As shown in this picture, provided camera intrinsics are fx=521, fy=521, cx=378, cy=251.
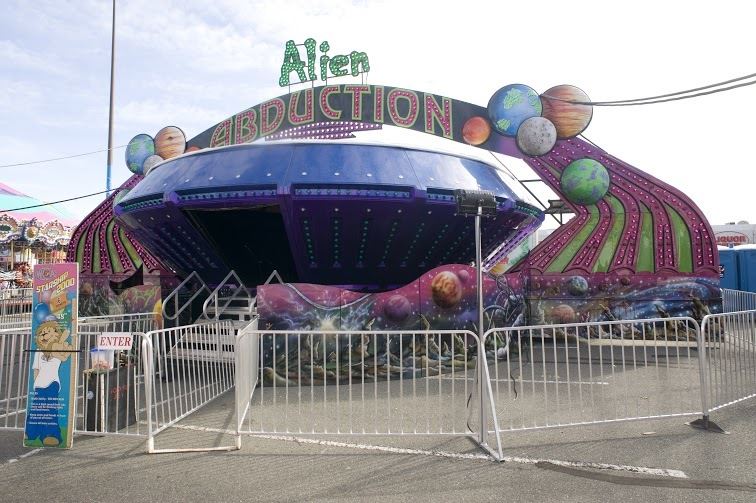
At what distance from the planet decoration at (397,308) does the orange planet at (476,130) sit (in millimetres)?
7166

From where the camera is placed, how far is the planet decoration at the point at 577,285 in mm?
12164

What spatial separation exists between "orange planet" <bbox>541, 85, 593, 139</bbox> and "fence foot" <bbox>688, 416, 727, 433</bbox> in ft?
29.9

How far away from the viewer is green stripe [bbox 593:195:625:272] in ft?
40.1

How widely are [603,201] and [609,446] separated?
30.0ft

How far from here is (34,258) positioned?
29.7 meters

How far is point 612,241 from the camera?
12281 millimetres

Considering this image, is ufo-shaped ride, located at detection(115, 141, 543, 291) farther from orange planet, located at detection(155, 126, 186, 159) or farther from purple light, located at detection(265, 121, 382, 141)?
orange planet, located at detection(155, 126, 186, 159)

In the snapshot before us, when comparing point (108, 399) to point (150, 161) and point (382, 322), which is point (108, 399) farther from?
point (150, 161)

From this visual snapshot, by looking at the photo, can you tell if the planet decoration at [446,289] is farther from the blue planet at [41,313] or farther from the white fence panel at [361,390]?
the blue planet at [41,313]

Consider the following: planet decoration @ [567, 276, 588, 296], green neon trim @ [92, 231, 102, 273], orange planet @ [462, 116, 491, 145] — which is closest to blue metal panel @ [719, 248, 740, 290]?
planet decoration @ [567, 276, 588, 296]

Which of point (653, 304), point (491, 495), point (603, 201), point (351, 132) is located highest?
point (351, 132)

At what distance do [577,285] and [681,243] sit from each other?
2.49m

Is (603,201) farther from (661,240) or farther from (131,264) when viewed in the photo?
(131,264)

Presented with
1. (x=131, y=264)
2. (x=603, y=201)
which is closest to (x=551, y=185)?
(x=603, y=201)
